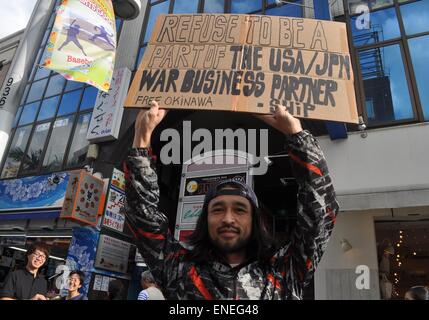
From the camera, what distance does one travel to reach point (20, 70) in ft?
16.6

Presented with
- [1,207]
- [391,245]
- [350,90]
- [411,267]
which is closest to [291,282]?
[350,90]

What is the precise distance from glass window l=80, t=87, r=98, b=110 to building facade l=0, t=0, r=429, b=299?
42mm

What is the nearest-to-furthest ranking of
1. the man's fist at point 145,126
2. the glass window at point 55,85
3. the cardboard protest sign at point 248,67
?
the man's fist at point 145,126
the cardboard protest sign at point 248,67
the glass window at point 55,85

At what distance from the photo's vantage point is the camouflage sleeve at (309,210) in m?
1.51

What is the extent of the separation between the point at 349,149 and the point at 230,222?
561cm

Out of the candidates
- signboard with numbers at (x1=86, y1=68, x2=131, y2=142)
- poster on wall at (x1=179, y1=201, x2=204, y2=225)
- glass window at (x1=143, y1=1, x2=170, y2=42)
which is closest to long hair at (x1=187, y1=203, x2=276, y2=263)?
poster on wall at (x1=179, y1=201, x2=204, y2=225)

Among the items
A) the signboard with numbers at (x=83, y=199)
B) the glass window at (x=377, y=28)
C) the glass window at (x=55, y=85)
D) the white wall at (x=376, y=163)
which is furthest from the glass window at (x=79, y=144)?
the glass window at (x=377, y=28)

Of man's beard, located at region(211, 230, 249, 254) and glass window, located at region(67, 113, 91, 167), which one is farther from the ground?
glass window, located at region(67, 113, 91, 167)

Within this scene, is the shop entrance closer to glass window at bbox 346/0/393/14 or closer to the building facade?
the building facade

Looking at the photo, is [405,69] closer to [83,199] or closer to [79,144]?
[83,199]

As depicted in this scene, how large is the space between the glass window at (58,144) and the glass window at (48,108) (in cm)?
65

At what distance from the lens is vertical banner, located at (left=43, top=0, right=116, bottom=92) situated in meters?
4.34

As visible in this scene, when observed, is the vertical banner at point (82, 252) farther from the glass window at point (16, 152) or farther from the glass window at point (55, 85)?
the glass window at point (55, 85)
